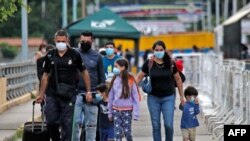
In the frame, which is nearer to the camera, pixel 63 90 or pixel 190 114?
pixel 63 90

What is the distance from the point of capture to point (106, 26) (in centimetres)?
3741

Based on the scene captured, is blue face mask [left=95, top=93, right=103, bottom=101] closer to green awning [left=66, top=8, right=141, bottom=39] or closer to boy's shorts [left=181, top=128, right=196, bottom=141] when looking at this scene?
boy's shorts [left=181, top=128, right=196, bottom=141]

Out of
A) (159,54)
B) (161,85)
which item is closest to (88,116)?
(161,85)

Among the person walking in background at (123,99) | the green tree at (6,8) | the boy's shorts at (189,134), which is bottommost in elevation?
the boy's shorts at (189,134)

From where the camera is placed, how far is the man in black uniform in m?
Result: 13.4

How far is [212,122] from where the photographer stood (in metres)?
18.9

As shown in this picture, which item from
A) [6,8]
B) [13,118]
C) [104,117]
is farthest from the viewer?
[13,118]

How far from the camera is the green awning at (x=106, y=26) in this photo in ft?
121

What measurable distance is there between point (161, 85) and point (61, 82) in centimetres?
177

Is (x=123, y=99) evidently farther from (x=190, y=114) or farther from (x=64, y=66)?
(x=190, y=114)

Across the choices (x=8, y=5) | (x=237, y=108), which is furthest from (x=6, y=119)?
(x=237, y=108)

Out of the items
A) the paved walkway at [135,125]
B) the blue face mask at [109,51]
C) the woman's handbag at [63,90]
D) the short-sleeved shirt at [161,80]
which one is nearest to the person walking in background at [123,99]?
the short-sleeved shirt at [161,80]

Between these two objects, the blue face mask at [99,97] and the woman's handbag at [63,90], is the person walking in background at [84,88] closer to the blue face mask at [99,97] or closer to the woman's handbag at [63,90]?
the blue face mask at [99,97]

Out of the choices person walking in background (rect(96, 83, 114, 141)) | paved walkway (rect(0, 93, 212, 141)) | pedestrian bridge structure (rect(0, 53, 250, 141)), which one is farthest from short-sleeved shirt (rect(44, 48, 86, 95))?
paved walkway (rect(0, 93, 212, 141))
